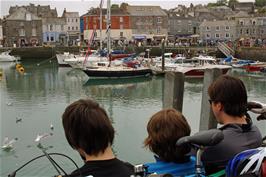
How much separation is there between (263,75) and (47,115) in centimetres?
2019

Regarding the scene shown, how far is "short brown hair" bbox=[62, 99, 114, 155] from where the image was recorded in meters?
1.91

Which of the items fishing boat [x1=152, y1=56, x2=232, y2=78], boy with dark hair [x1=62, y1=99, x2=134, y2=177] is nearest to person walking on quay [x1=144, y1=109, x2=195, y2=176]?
boy with dark hair [x1=62, y1=99, x2=134, y2=177]

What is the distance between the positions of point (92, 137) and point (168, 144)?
0.61m

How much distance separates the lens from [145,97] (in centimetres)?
2092

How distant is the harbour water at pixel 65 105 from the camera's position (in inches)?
395

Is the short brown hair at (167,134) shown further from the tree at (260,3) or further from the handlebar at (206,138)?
the tree at (260,3)

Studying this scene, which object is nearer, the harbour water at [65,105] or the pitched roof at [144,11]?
the harbour water at [65,105]

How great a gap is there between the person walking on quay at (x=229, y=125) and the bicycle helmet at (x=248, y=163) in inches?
10.1

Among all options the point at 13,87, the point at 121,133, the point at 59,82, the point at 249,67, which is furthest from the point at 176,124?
the point at 249,67

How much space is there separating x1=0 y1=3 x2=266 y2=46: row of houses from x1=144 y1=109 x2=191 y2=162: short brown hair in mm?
58883

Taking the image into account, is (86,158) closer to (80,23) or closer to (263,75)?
(263,75)

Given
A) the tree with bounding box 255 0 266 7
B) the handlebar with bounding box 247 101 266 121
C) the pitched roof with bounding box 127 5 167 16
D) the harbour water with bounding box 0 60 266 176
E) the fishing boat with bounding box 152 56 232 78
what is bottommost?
the harbour water with bounding box 0 60 266 176

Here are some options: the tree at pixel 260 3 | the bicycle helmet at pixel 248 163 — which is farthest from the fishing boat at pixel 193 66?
the tree at pixel 260 3

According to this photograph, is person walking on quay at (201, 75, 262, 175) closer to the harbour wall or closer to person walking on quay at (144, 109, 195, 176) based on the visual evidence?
person walking on quay at (144, 109, 195, 176)
